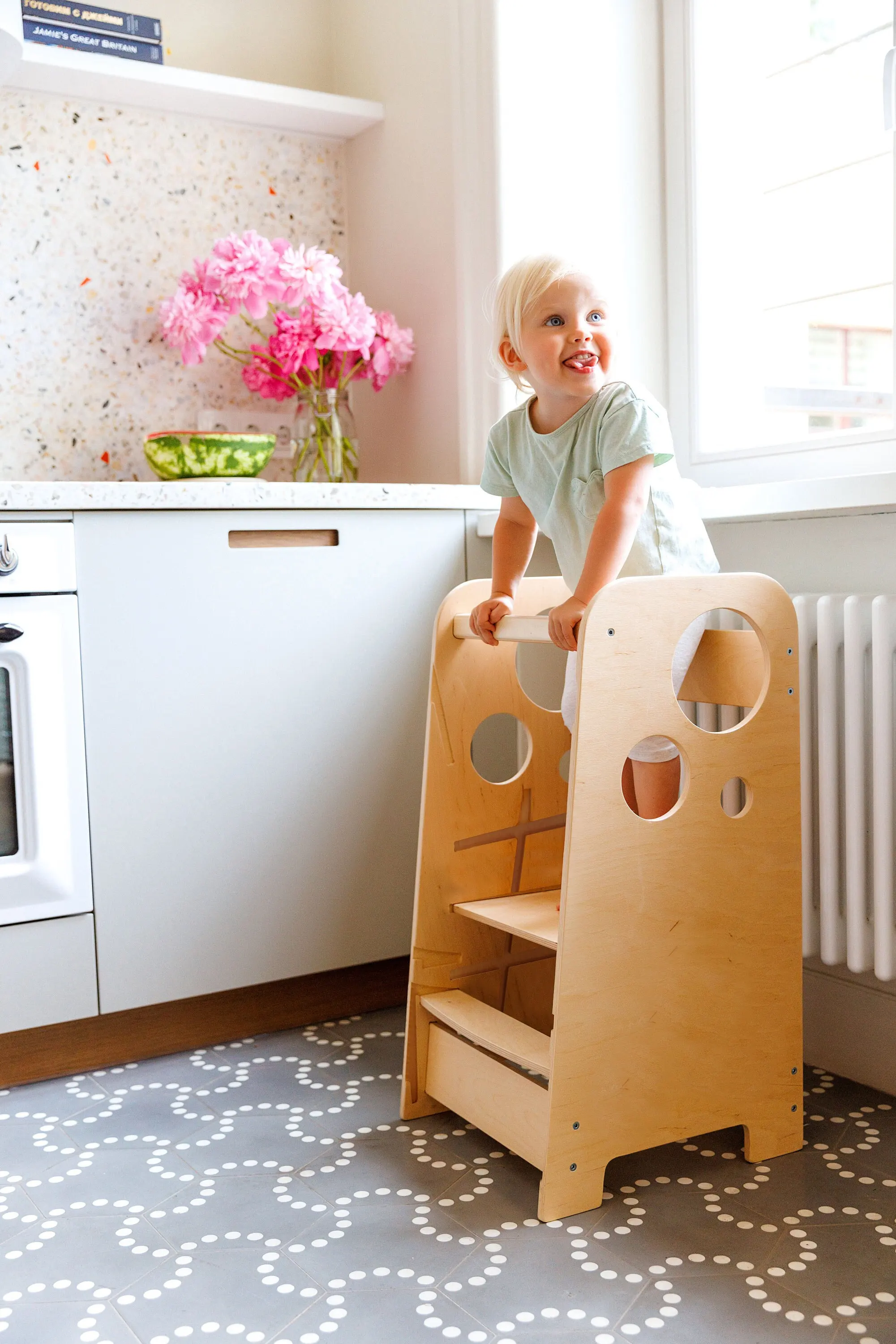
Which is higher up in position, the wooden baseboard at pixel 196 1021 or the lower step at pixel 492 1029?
the lower step at pixel 492 1029

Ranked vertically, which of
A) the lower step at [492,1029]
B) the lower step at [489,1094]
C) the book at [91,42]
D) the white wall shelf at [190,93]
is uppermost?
the book at [91,42]

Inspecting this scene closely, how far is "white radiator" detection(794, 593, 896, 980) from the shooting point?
1.43m

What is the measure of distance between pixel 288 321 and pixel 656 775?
117cm

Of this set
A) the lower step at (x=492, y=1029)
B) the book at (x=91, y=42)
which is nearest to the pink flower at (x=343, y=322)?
the book at (x=91, y=42)

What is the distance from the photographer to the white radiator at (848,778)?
4.68 feet

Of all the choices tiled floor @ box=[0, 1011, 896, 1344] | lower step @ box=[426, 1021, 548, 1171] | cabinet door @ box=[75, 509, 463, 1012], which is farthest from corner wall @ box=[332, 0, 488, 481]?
tiled floor @ box=[0, 1011, 896, 1344]

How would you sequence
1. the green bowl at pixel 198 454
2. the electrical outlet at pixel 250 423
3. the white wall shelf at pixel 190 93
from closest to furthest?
the green bowl at pixel 198 454
the white wall shelf at pixel 190 93
the electrical outlet at pixel 250 423

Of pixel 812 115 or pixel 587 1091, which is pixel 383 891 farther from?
pixel 812 115

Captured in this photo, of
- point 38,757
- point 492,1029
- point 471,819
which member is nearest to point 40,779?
point 38,757

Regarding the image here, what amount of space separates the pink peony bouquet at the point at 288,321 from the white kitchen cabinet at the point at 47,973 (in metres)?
1.05

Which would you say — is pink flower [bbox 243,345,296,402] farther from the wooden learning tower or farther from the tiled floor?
the tiled floor

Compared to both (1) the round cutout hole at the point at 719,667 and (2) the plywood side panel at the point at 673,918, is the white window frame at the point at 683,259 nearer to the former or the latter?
(1) the round cutout hole at the point at 719,667

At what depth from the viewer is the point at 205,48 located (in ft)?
7.68

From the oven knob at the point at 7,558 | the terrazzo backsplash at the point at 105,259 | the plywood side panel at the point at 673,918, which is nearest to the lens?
the plywood side panel at the point at 673,918
